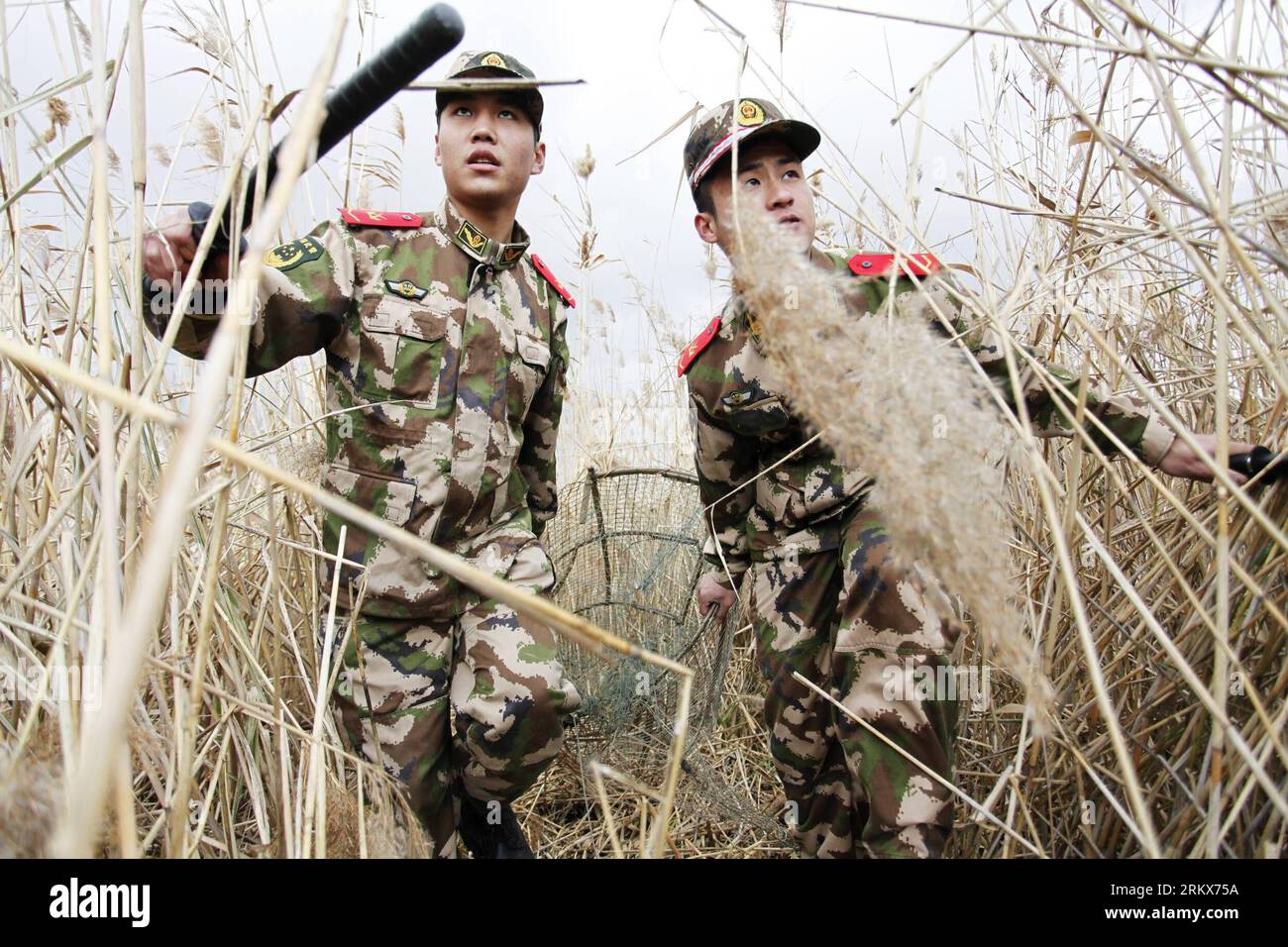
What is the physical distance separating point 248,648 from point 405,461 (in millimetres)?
667

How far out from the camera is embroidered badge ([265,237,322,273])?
1686 mm

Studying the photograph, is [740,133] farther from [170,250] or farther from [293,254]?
[170,250]

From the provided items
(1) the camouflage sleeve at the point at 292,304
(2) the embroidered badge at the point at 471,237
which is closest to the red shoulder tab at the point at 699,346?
(2) the embroidered badge at the point at 471,237

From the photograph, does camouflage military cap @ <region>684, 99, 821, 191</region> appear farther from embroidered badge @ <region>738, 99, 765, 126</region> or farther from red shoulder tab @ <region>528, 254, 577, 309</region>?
red shoulder tab @ <region>528, 254, 577, 309</region>

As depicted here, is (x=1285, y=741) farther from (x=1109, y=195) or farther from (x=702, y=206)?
(x=702, y=206)

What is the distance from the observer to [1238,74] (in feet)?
2.75

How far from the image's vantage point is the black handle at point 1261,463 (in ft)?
3.30

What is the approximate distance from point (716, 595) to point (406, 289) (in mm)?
1114

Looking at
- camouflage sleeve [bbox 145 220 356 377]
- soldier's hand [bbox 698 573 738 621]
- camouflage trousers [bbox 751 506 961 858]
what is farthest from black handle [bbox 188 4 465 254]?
soldier's hand [bbox 698 573 738 621]

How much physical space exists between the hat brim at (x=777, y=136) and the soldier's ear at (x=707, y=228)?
10 centimetres

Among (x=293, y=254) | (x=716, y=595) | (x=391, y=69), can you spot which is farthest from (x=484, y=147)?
(x=716, y=595)

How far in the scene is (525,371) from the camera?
198cm

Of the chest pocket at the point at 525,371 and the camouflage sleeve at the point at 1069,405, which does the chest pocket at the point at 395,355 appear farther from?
the camouflage sleeve at the point at 1069,405

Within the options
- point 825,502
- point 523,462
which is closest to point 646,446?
point 523,462
